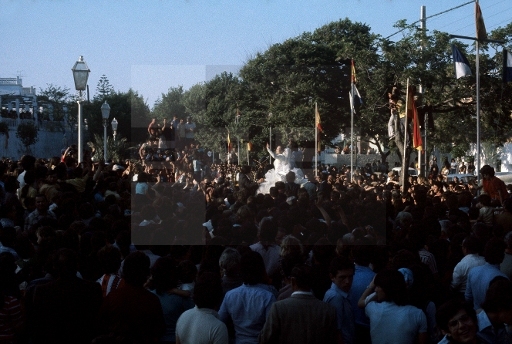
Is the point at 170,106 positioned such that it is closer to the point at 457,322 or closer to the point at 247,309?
the point at 247,309

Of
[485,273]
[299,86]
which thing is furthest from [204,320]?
[299,86]

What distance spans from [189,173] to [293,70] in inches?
966

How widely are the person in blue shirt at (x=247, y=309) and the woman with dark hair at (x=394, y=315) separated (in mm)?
762

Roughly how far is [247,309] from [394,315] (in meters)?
1.04

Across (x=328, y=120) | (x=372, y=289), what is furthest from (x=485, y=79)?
(x=372, y=289)

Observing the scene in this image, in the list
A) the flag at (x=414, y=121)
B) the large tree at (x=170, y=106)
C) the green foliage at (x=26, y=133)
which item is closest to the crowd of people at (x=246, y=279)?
the large tree at (x=170, y=106)

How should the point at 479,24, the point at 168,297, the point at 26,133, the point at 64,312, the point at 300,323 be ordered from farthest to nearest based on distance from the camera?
the point at 26,133
the point at 479,24
the point at 168,297
the point at 64,312
the point at 300,323

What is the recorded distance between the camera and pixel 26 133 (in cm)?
4250

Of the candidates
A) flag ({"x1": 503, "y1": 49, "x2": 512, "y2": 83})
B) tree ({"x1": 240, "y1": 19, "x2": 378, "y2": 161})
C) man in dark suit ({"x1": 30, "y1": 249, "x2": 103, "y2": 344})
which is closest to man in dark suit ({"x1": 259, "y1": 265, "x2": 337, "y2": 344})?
man in dark suit ({"x1": 30, "y1": 249, "x2": 103, "y2": 344})

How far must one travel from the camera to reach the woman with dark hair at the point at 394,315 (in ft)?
16.8

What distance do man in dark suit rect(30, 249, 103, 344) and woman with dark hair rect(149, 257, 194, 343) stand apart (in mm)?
486

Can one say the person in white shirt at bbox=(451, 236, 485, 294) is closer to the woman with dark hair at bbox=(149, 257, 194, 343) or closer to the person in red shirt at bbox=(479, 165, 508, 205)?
the woman with dark hair at bbox=(149, 257, 194, 343)

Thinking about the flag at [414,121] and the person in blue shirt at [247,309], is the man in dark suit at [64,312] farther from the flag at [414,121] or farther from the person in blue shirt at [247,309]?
the flag at [414,121]

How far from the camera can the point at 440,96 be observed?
Result: 28500mm
